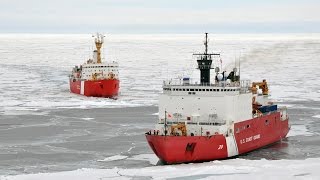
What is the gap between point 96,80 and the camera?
54.5 metres

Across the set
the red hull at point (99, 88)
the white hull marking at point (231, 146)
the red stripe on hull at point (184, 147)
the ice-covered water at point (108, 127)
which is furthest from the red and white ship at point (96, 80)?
the red stripe on hull at point (184, 147)

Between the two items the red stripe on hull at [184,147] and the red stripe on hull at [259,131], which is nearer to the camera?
the red stripe on hull at [184,147]

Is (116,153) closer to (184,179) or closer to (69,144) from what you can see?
(69,144)

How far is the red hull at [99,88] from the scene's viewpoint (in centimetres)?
5375

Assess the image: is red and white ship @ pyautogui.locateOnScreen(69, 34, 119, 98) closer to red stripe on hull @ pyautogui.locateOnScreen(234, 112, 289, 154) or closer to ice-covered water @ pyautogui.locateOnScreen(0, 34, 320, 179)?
ice-covered water @ pyautogui.locateOnScreen(0, 34, 320, 179)

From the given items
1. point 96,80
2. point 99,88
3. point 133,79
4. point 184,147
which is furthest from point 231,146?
point 133,79

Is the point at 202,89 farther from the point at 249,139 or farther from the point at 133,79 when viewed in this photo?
the point at 133,79

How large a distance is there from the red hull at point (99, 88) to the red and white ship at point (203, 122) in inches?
1081

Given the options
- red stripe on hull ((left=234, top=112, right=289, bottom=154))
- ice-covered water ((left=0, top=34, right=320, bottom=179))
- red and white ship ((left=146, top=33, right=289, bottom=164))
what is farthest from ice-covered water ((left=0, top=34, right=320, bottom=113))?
red and white ship ((left=146, top=33, right=289, bottom=164))

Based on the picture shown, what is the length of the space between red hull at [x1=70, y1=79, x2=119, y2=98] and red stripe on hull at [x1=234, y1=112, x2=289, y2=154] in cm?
2434

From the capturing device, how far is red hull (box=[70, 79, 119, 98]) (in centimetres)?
5375

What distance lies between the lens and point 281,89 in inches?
2126

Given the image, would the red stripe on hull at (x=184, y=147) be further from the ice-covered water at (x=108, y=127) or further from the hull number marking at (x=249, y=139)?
the hull number marking at (x=249, y=139)

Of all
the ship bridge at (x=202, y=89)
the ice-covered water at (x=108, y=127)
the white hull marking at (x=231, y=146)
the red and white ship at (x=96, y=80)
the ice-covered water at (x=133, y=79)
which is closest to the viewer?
the ice-covered water at (x=108, y=127)
